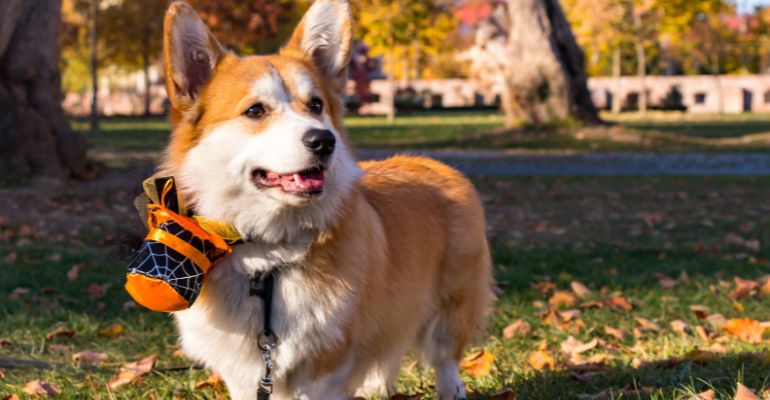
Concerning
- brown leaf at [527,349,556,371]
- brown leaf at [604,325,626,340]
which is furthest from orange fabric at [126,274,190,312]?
brown leaf at [604,325,626,340]

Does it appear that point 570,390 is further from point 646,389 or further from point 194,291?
point 194,291

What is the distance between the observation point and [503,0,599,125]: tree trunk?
2191 centimetres

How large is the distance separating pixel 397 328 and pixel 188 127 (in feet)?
3.94

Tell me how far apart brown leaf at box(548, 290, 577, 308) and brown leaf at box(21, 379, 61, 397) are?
345cm

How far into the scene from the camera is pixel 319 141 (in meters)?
2.98

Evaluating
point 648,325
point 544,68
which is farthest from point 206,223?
point 544,68

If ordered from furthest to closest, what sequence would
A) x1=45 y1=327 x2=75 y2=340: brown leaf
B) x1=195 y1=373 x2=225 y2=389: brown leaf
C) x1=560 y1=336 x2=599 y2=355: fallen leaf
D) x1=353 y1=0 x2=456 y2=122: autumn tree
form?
x1=353 y1=0 x2=456 y2=122: autumn tree
x1=45 y1=327 x2=75 y2=340: brown leaf
x1=560 y1=336 x2=599 y2=355: fallen leaf
x1=195 y1=373 x2=225 y2=389: brown leaf

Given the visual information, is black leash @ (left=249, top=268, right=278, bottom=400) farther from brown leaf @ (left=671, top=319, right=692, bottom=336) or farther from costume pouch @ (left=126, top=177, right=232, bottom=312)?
brown leaf @ (left=671, top=319, right=692, bottom=336)

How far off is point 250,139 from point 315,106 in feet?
1.19

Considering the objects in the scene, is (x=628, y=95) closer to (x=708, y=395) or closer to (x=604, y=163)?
(x=604, y=163)

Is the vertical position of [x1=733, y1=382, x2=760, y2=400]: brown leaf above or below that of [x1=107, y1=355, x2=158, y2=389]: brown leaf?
above

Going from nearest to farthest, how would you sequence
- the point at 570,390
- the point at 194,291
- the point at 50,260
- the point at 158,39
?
the point at 194,291 < the point at 570,390 < the point at 50,260 < the point at 158,39

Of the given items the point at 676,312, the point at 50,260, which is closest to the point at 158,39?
the point at 50,260

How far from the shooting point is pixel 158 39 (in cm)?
4297
